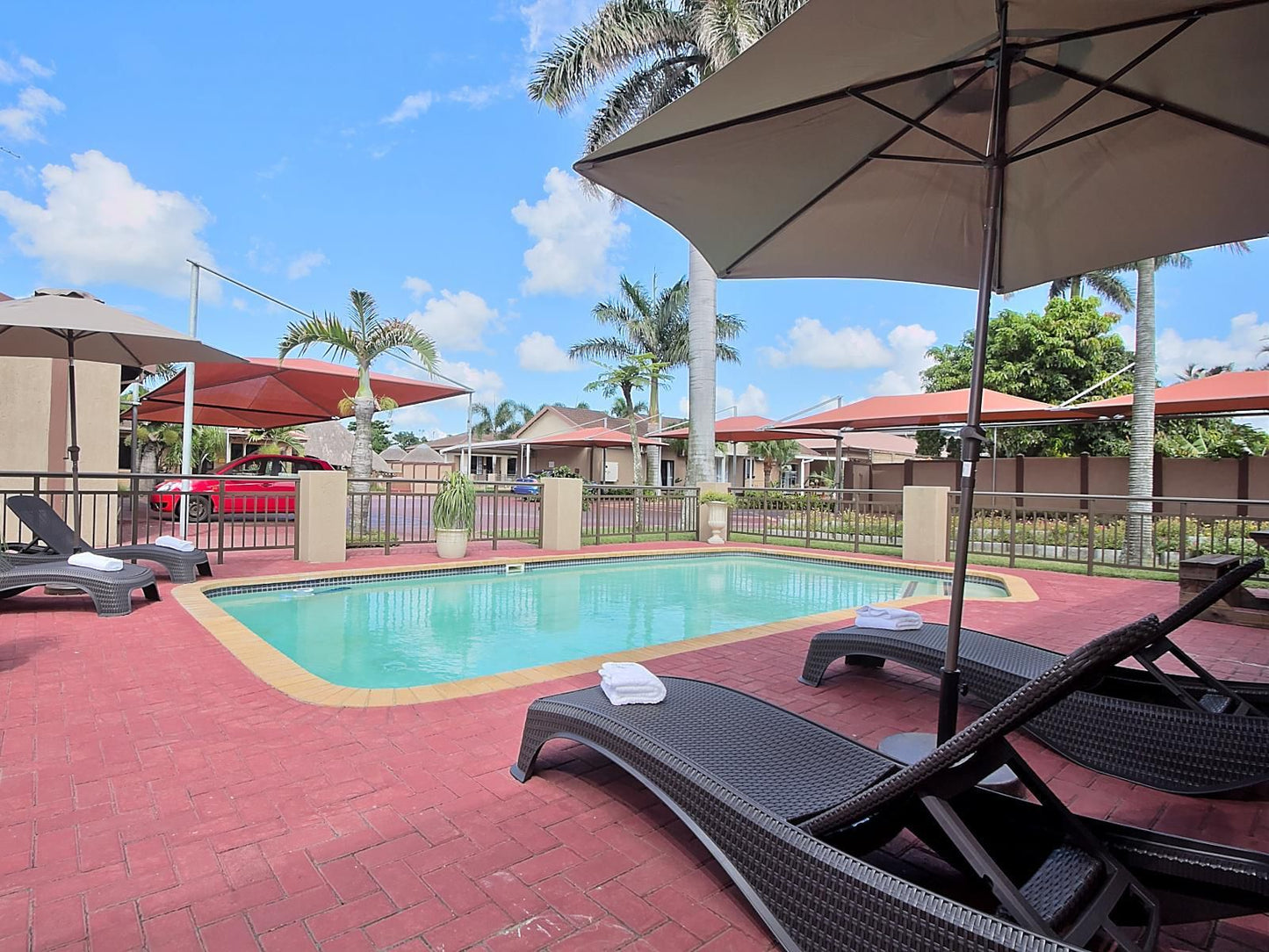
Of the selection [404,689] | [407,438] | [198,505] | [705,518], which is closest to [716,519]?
[705,518]

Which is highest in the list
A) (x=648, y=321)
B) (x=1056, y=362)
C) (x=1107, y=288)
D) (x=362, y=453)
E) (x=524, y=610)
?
(x=1107, y=288)

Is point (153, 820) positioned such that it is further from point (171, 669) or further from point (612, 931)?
point (171, 669)

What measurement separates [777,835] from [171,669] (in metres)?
3.91

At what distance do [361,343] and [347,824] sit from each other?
10265 mm

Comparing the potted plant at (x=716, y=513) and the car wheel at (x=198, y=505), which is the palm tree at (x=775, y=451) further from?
the car wheel at (x=198, y=505)

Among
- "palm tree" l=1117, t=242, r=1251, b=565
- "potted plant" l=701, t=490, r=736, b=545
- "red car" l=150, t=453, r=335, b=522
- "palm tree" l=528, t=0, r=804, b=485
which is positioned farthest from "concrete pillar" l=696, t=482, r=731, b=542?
"red car" l=150, t=453, r=335, b=522

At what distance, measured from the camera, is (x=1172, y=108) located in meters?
2.54

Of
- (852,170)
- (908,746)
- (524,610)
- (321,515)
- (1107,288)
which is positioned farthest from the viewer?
(1107,288)

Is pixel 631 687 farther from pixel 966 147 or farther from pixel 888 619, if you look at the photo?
pixel 966 147

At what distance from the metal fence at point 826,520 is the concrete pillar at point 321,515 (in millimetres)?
7289

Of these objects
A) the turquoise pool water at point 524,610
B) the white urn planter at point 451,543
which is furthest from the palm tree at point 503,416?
the turquoise pool water at point 524,610

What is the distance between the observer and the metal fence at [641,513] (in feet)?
41.3

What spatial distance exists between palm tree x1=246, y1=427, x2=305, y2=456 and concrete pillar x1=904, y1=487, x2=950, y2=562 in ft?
73.2

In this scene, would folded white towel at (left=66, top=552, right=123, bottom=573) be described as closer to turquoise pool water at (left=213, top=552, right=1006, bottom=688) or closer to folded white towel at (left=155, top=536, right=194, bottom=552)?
turquoise pool water at (left=213, top=552, right=1006, bottom=688)
